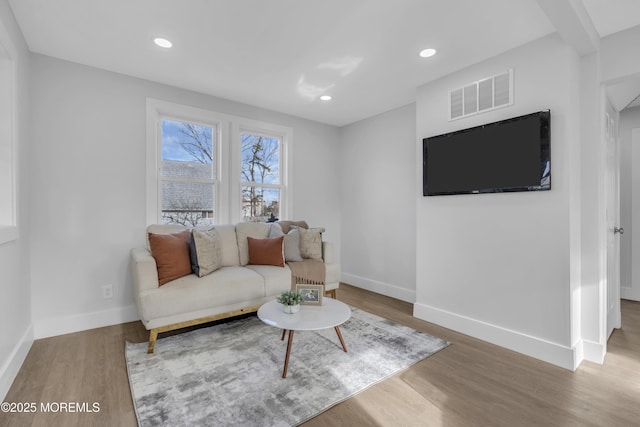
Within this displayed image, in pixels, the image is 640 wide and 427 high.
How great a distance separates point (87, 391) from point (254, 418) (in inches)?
43.9

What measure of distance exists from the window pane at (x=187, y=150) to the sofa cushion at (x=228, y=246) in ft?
2.57

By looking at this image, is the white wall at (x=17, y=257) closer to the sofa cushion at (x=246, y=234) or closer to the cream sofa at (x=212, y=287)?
the cream sofa at (x=212, y=287)

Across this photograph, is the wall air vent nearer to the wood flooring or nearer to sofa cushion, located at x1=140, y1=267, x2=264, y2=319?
the wood flooring

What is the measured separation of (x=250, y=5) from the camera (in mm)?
1992

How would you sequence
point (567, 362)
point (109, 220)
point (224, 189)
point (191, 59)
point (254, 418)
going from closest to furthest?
point (254, 418) → point (567, 362) → point (191, 59) → point (109, 220) → point (224, 189)

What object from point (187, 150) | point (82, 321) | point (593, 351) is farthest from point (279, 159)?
point (593, 351)

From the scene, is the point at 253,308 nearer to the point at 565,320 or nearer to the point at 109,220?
the point at 109,220

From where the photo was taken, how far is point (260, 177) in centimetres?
408

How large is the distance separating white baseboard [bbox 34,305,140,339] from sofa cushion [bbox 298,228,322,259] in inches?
72.1

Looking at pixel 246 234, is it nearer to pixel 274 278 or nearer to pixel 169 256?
pixel 274 278

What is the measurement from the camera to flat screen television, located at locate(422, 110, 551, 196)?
2.31 meters

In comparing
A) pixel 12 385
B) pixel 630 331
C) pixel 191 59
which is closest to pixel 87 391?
pixel 12 385

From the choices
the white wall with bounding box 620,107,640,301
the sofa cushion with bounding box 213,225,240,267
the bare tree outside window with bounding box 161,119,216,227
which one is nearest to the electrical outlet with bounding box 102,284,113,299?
the bare tree outside window with bounding box 161,119,216,227

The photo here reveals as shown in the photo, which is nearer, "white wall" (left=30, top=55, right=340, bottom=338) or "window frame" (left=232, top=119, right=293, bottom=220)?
"white wall" (left=30, top=55, right=340, bottom=338)
